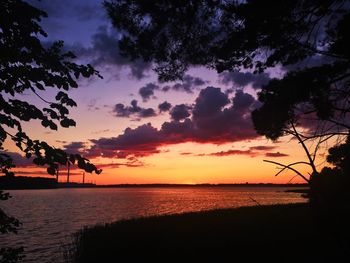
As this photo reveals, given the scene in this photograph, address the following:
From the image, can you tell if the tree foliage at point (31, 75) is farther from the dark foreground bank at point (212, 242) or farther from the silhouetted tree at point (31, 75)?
the dark foreground bank at point (212, 242)

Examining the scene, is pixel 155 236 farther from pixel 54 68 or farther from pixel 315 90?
pixel 54 68

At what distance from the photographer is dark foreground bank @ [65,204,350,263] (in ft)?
47.2

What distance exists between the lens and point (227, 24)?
11.5m

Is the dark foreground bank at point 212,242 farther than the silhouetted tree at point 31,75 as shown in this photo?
Yes

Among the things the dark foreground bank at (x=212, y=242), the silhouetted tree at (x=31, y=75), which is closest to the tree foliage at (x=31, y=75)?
the silhouetted tree at (x=31, y=75)

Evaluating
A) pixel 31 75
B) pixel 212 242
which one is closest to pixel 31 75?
pixel 31 75

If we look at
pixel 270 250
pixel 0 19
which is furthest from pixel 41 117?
pixel 270 250

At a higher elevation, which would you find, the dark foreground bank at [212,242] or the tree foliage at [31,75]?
the tree foliage at [31,75]

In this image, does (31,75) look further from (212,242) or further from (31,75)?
(212,242)

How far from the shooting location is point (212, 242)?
1622 centimetres

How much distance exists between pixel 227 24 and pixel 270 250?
29.9 feet

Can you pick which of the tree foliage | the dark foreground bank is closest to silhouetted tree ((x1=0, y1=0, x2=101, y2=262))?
the tree foliage

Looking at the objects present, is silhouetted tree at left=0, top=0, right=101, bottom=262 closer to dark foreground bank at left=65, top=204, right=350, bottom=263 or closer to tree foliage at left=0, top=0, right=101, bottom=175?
tree foliage at left=0, top=0, right=101, bottom=175

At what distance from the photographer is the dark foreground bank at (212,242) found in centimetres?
1440
